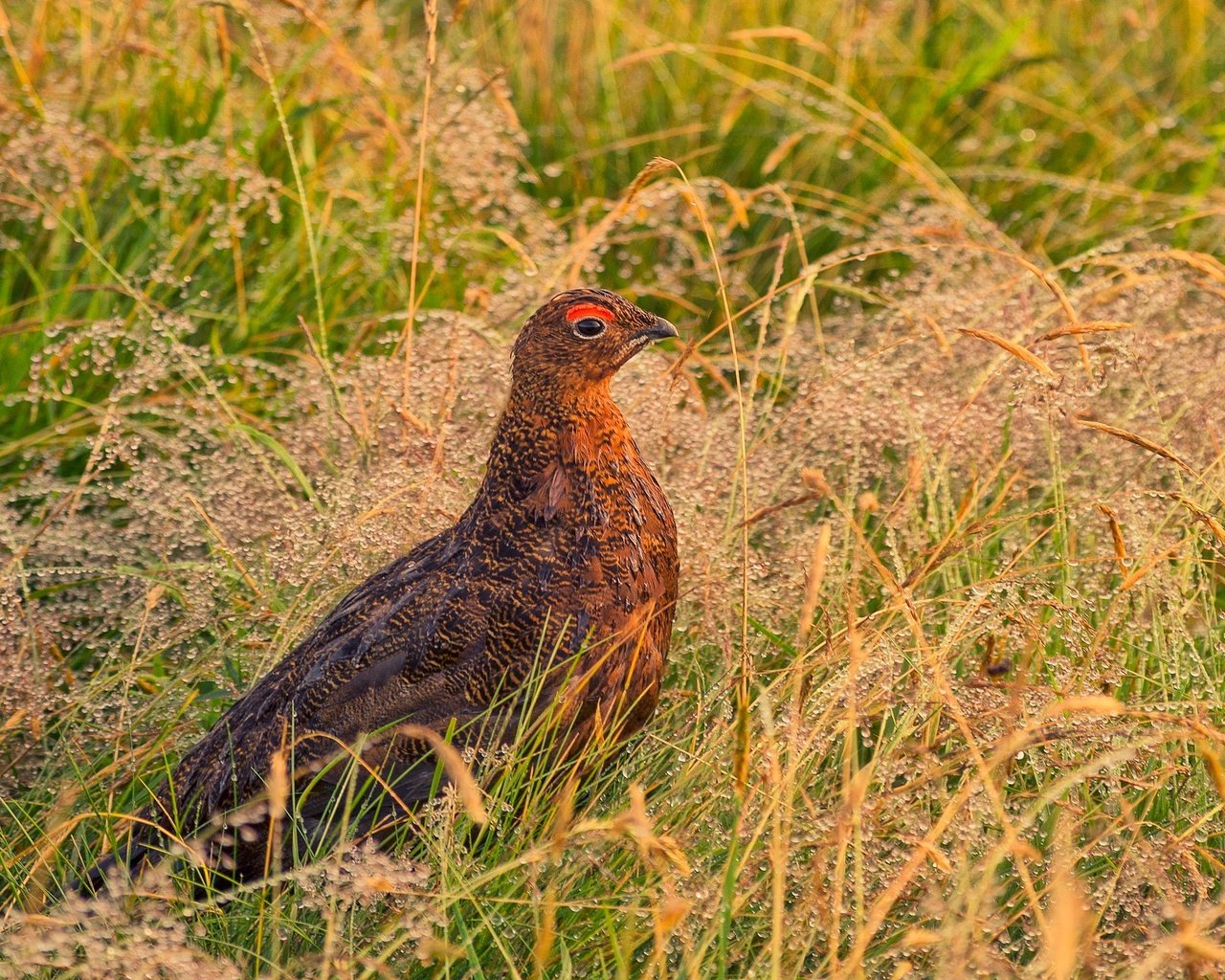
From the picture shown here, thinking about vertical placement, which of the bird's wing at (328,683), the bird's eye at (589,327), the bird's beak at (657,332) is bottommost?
the bird's wing at (328,683)

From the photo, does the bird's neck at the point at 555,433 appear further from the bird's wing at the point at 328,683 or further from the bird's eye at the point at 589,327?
the bird's wing at the point at 328,683

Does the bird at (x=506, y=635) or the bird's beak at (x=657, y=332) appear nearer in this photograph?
the bird at (x=506, y=635)

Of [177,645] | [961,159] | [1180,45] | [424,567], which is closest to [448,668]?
[424,567]

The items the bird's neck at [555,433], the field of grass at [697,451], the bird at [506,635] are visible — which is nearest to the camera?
the field of grass at [697,451]

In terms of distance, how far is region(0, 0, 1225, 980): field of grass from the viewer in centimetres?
262

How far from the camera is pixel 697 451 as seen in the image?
4.09 m

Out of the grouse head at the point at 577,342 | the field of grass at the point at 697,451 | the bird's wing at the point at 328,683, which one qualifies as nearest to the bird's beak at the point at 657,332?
the grouse head at the point at 577,342

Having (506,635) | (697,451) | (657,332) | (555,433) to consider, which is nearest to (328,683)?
(506,635)

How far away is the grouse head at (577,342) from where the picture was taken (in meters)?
3.35

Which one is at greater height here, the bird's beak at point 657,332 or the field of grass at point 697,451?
the bird's beak at point 657,332

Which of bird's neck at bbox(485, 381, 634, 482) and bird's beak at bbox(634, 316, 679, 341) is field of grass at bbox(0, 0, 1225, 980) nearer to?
bird's beak at bbox(634, 316, 679, 341)

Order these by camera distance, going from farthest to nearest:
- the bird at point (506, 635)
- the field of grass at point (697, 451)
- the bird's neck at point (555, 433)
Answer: the bird's neck at point (555, 433), the bird at point (506, 635), the field of grass at point (697, 451)

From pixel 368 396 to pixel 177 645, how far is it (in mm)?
788

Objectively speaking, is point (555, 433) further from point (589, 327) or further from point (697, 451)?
point (697, 451)
